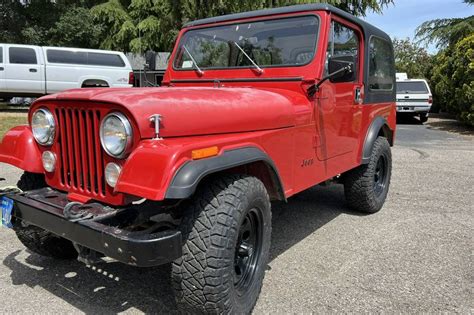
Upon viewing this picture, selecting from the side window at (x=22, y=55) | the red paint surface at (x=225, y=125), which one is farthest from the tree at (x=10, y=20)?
the red paint surface at (x=225, y=125)

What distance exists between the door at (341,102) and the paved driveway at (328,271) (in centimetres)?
85

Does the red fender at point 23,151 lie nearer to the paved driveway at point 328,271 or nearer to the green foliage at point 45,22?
the paved driveway at point 328,271

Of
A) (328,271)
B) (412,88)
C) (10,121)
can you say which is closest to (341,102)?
(328,271)

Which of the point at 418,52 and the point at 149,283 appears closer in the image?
the point at 149,283

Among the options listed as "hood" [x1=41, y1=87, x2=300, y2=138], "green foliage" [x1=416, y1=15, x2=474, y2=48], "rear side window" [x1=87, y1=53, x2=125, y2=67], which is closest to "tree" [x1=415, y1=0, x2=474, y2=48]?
"green foliage" [x1=416, y1=15, x2=474, y2=48]

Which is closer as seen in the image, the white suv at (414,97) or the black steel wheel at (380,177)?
the black steel wheel at (380,177)

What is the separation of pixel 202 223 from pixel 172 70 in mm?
2328

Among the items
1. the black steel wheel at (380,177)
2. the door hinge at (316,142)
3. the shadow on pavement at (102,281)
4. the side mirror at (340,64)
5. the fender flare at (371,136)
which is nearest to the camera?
the shadow on pavement at (102,281)

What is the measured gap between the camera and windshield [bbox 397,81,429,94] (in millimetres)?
16109

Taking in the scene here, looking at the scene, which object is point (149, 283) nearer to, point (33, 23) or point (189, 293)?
point (189, 293)

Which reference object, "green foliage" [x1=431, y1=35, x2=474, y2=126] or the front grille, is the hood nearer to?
the front grille

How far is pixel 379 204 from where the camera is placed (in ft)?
16.0

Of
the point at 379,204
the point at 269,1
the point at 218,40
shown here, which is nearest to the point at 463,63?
the point at 269,1

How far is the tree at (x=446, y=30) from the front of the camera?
18.6 metres
